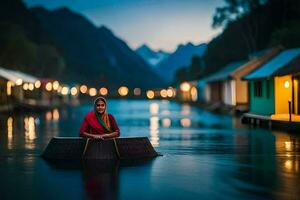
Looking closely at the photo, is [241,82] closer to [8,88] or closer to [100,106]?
[8,88]

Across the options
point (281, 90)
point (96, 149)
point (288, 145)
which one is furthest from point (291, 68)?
point (96, 149)

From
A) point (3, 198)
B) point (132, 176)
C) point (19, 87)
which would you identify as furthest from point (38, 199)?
point (19, 87)

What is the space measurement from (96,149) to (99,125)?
635mm

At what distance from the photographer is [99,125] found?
14.9 metres

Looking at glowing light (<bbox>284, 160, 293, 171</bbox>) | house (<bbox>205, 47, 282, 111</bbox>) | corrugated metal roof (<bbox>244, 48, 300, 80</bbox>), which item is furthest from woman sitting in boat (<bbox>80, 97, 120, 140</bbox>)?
house (<bbox>205, 47, 282, 111</bbox>)

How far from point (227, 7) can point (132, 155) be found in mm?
55285

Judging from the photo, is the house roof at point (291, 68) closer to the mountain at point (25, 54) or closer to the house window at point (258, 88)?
the house window at point (258, 88)

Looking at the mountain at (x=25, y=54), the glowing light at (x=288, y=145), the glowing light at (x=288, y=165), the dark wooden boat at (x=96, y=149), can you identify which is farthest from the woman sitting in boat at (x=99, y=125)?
the mountain at (x=25, y=54)

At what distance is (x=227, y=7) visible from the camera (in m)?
68.0

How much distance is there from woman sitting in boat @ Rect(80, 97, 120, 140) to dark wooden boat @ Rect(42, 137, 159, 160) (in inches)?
7.1

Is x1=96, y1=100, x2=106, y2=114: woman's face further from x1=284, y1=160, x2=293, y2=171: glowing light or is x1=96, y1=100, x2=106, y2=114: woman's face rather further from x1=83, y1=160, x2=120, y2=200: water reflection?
x1=284, y1=160, x2=293, y2=171: glowing light

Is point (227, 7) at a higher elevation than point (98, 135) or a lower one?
higher

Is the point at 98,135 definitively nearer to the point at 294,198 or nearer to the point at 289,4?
the point at 294,198

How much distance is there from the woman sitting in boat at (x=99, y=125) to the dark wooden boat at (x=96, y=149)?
18 centimetres
